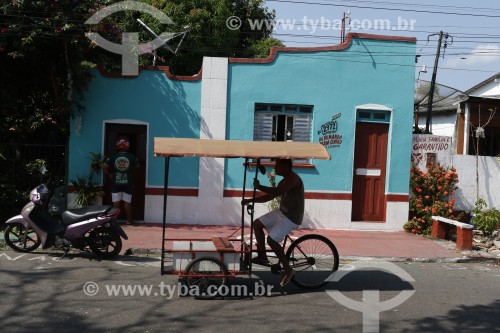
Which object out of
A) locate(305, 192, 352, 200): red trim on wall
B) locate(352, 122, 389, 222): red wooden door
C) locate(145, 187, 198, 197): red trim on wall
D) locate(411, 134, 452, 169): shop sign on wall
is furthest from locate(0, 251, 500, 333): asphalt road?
locate(411, 134, 452, 169): shop sign on wall

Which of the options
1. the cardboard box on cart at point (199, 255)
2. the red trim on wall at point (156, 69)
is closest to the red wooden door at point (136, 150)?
the red trim on wall at point (156, 69)

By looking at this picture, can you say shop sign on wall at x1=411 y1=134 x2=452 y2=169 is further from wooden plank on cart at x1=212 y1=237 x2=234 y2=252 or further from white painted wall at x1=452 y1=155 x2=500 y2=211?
wooden plank on cart at x1=212 y1=237 x2=234 y2=252

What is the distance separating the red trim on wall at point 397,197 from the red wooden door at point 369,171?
14 centimetres

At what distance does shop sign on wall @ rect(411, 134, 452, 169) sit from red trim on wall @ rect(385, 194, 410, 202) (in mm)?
831

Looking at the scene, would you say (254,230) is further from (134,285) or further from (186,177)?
(186,177)

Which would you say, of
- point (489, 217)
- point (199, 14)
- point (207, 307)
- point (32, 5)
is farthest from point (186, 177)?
point (199, 14)

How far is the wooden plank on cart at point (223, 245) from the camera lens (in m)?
6.57

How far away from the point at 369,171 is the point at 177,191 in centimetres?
433

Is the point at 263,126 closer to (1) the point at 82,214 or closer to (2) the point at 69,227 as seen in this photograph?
(1) the point at 82,214

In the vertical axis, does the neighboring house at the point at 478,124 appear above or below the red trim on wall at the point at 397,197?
above

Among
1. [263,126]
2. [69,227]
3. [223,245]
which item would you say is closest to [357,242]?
[263,126]

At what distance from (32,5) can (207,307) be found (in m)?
7.66

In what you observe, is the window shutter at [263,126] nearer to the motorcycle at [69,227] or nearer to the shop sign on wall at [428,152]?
the shop sign on wall at [428,152]

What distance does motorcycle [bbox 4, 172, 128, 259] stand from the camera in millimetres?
8102
